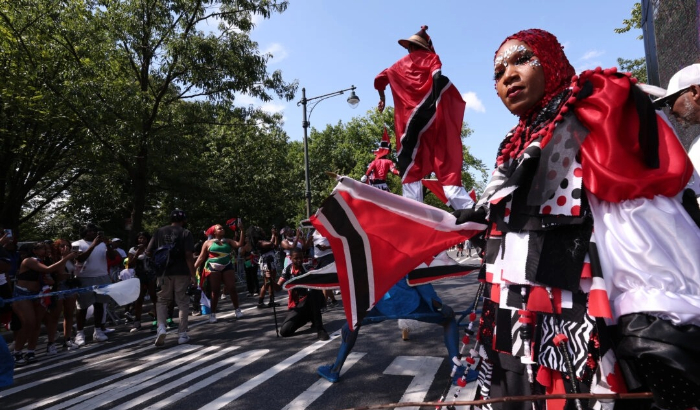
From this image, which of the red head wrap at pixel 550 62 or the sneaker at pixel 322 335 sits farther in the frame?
the sneaker at pixel 322 335

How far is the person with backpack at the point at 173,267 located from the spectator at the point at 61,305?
5.02 feet

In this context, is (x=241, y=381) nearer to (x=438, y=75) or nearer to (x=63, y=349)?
(x=438, y=75)

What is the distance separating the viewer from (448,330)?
13.6 ft

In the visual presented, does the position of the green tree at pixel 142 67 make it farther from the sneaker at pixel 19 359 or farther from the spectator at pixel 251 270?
the sneaker at pixel 19 359

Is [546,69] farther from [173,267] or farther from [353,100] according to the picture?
[353,100]

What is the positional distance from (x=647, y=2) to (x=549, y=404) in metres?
6.72

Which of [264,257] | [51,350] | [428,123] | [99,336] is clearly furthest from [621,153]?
[264,257]

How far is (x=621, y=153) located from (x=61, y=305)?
8111 mm

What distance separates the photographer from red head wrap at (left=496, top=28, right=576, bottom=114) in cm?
179

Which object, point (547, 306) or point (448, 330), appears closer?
point (547, 306)

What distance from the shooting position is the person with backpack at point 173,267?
22.7 ft

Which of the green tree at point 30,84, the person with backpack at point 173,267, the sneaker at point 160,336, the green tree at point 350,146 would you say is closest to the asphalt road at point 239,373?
the sneaker at point 160,336

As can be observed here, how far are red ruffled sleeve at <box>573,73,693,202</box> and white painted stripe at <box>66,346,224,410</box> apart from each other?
4.57m

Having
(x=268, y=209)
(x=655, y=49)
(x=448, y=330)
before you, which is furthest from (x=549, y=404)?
(x=268, y=209)
